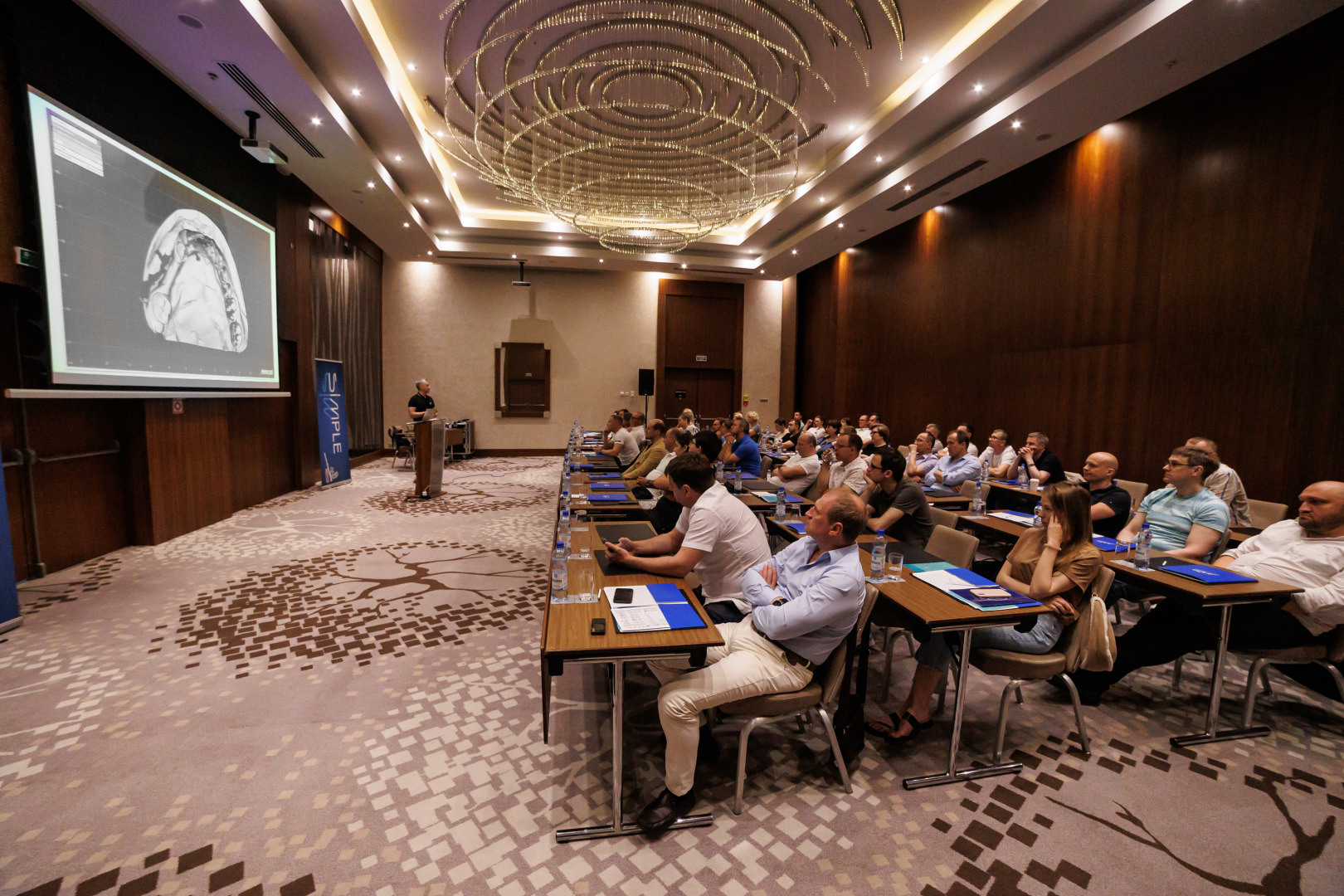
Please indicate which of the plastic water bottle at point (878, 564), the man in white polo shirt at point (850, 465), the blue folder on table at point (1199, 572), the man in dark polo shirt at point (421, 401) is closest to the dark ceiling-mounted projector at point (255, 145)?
the man in dark polo shirt at point (421, 401)

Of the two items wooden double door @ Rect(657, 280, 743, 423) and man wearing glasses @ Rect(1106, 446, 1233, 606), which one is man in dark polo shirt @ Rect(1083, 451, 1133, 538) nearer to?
man wearing glasses @ Rect(1106, 446, 1233, 606)

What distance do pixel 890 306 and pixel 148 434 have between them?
1103 cm

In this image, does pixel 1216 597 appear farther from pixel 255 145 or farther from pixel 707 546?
pixel 255 145

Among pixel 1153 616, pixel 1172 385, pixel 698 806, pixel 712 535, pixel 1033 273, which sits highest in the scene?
pixel 1033 273

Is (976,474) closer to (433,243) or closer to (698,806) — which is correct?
(698,806)

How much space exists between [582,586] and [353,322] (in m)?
11.1

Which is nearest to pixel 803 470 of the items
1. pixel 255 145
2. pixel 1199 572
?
pixel 1199 572

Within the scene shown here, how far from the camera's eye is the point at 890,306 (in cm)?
1092

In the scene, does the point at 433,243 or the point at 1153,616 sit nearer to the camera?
the point at 1153,616

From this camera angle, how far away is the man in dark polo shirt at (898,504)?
3705 mm

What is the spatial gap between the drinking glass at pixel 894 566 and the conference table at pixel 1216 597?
988 millimetres

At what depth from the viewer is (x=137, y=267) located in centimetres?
491

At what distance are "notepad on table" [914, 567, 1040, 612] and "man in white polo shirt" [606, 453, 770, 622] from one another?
2.63 feet

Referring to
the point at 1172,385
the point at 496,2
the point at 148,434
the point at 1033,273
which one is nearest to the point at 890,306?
the point at 1033,273
